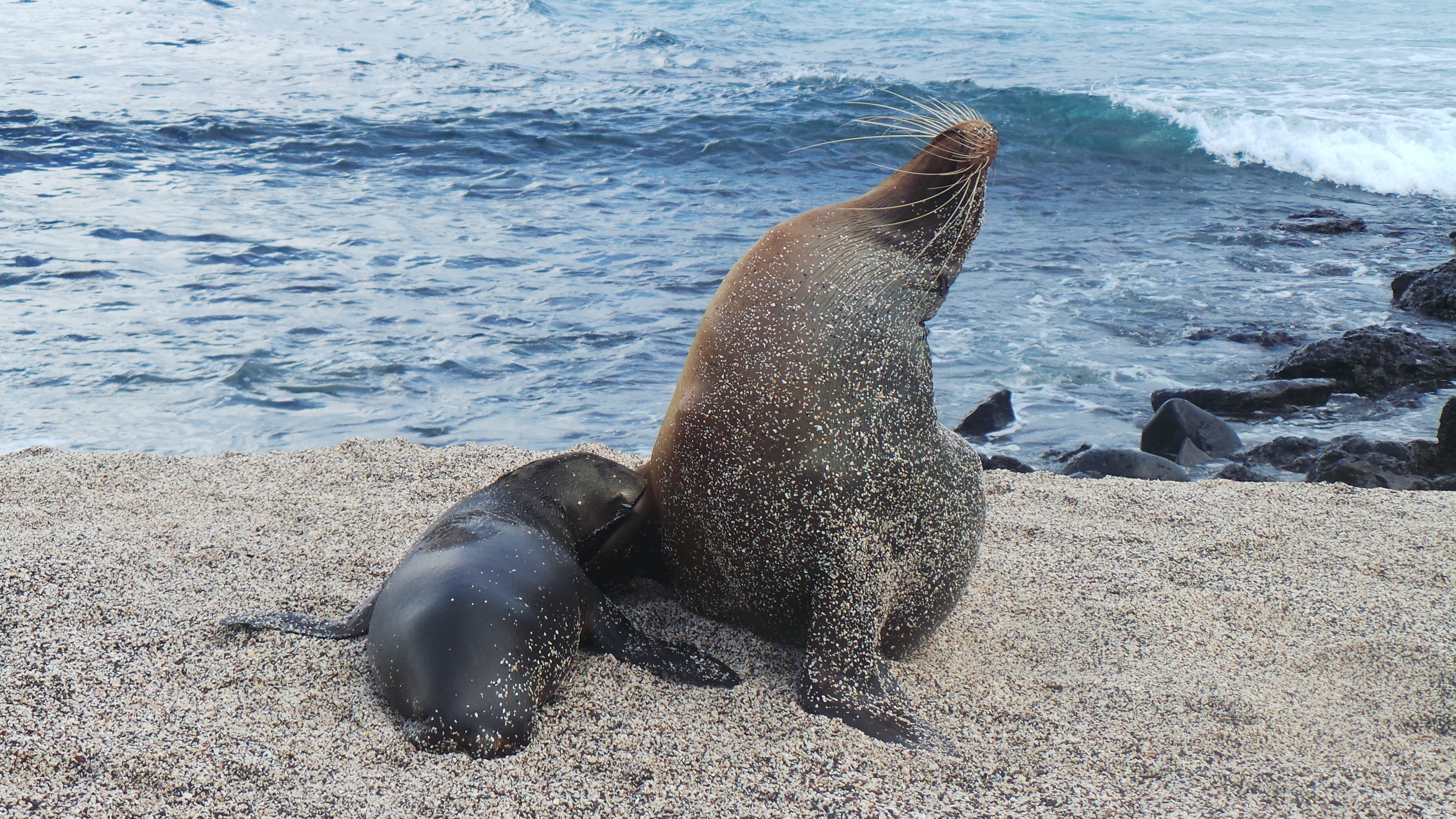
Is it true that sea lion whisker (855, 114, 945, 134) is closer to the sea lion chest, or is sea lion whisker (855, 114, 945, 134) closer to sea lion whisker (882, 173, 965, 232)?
sea lion whisker (882, 173, 965, 232)

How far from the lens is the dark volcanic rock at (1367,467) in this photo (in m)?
5.41

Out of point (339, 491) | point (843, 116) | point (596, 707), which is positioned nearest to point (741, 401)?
point (596, 707)

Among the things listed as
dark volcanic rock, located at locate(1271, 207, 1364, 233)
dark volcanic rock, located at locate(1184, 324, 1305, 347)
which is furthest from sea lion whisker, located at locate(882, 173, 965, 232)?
dark volcanic rock, located at locate(1271, 207, 1364, 233)

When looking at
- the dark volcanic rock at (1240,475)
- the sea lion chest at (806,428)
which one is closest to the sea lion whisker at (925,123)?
the sea lion chest at (806,428)

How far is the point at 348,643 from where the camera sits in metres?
3.14

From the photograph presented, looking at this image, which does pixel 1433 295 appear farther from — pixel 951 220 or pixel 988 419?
pixel 951 220

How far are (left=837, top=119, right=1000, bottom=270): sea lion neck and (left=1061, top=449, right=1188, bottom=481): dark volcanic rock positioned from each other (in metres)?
2.94

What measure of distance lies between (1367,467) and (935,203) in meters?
3.59

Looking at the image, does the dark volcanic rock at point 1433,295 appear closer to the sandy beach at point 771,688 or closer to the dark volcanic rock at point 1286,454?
the dark volcanic rock at point 1286,454

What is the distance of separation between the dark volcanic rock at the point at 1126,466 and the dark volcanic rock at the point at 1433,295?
4317 mm

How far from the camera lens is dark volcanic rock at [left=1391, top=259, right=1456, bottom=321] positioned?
864 centimetres

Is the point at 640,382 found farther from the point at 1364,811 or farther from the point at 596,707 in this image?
the point at 1364,811

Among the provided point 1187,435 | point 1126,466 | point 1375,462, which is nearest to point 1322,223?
point 1187,435

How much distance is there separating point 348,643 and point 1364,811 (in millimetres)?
2657
